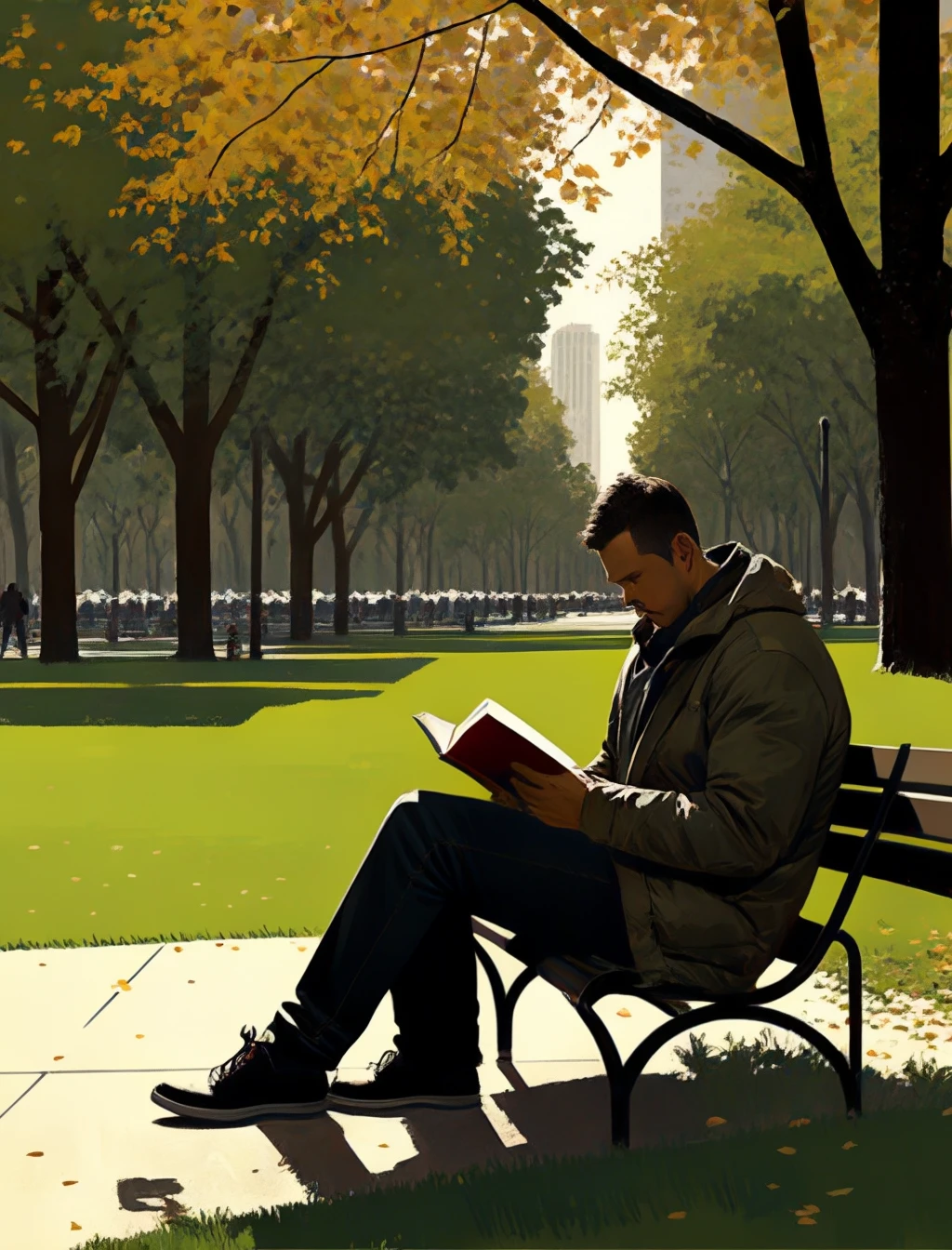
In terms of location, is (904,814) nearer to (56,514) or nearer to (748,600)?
(748,600)

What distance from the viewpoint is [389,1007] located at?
6766mm

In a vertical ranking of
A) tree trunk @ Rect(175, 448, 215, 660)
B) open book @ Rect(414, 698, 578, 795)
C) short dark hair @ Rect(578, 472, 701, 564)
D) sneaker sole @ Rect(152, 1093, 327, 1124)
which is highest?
tree trunk @ Rect(175, 448, 215, 660)

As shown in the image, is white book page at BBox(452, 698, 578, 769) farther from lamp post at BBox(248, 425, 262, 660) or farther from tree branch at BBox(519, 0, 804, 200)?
lamp post at BBox(248, 425, 262, 660)

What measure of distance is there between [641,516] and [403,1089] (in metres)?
1.64

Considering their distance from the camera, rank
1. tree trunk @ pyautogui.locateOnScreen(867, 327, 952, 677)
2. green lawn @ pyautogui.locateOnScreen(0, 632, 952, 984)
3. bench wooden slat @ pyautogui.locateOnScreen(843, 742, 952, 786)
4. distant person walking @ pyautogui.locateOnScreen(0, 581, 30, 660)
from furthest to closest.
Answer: distant person walking @ pyautogui.locateOnScreen(0, 581, 30, 660)
tree trunk @ pyautogui.locateOnScreen(867, 327, 952, 677)
green lawn @ pyautogui.locateOnScreen(0, 632, 952, 984)
bench wooden slat @ pyautogui.locateOnScreen(843, 742, 952, 786)

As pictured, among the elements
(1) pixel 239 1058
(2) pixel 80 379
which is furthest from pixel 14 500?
(1) pixel 239 1058

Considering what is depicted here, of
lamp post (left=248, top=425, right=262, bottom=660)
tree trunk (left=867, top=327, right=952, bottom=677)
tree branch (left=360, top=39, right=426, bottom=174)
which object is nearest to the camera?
tree branch (left=360, top=39, right=426, bottom=174)

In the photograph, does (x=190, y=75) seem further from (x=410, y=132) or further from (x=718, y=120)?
(x=718, y=120)

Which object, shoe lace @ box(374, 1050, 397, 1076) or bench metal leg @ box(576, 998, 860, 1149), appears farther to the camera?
shoe lace @ box(374, 1050, 397, 1076)

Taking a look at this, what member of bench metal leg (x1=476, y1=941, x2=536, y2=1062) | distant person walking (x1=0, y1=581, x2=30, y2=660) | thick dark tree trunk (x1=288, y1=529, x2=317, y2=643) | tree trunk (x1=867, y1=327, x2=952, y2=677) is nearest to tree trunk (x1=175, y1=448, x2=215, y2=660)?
distant person walking (x1=0, y1=581, x2=30, y2=660)

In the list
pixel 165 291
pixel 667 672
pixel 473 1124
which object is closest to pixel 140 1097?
pixel 473 1124

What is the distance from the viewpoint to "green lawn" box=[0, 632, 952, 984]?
9.17 meters

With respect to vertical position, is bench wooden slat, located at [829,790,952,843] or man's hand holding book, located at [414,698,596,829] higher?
man's hand holding book, located at [414,698,596,829]

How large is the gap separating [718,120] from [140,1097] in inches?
449
